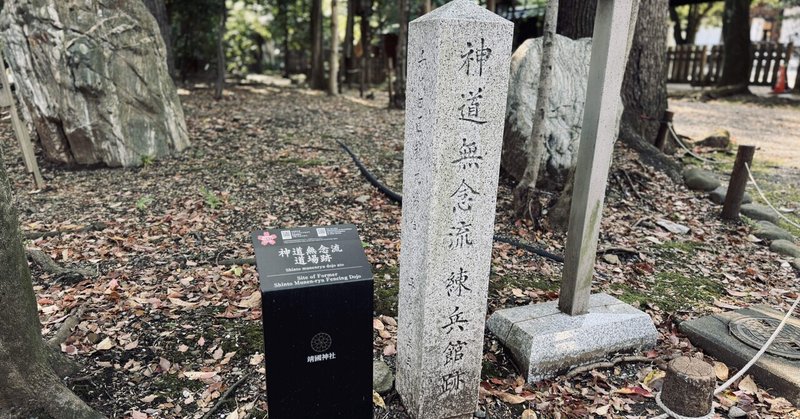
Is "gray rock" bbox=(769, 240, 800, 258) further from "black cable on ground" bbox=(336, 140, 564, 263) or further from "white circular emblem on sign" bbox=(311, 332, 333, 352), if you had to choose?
"white circular emblem on sign" bbox=(311, 332, 333, 352)

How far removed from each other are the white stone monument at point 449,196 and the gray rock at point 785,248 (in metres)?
4.62

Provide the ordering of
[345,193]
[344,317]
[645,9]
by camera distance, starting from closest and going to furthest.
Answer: [344,317] < [345,193] < [645,9]

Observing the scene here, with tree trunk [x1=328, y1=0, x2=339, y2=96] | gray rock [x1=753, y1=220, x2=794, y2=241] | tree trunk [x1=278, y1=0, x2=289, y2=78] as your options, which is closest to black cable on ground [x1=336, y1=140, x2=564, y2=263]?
gray rock [x1=753, y1=220, x2=794, y2=241]

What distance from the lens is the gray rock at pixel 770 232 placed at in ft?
20.0

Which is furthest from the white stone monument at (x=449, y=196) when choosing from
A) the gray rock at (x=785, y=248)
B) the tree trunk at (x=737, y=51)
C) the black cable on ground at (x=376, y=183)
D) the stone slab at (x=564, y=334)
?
the tree trunk at (x=737, y=51)

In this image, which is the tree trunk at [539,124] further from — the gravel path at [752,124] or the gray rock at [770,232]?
the gravel path at [752,124]

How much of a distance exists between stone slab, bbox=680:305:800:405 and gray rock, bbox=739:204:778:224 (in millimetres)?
2746

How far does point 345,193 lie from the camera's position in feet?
21.8

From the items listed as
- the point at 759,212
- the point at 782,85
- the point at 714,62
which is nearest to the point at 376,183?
the point at 759,212

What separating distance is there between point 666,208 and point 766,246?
48.8 inches

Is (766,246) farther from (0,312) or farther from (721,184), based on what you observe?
(0,312)

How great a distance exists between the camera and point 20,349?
280 centimetres

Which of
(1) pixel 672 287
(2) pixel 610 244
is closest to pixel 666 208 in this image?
(2) pixel 610 244

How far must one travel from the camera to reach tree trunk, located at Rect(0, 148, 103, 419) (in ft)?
8.71
